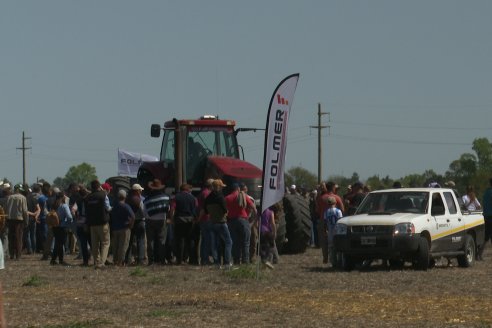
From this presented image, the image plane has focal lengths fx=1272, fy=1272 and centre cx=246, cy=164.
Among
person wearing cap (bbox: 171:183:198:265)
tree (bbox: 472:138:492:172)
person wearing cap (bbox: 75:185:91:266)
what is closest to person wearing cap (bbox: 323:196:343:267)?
person wearing cap (bbox: 171:183:198:265)

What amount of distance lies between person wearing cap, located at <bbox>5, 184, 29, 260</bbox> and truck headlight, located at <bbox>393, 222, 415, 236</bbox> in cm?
1105

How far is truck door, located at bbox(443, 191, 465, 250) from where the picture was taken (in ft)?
84.4

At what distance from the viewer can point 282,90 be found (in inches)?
858

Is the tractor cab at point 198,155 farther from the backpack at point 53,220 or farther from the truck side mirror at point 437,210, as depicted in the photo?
the truck side mirror at point 437,210

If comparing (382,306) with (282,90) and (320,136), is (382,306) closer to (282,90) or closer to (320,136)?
(282,90)

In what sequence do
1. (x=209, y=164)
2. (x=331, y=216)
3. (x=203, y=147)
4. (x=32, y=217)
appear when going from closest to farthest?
(x=331, y=216)
(x=209, y=164)
(x=203, y=147)
(x=32, y=217)

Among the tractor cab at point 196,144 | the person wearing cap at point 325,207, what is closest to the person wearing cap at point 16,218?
the tractor cab at point 196,144

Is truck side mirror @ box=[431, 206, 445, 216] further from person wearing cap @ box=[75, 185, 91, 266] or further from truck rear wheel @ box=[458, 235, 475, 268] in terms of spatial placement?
person wearing cap @ box=[75, 185, 91, 266]

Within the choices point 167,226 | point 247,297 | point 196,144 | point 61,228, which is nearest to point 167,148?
point 196,144

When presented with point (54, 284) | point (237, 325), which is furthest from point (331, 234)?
point (237, 325)

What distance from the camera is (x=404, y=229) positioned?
79.6 feet

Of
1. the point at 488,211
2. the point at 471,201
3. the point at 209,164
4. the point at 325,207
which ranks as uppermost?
the point at 209,164

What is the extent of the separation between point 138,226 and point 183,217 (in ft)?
3.90

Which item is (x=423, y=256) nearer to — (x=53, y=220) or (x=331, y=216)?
(x=331, y=216)
